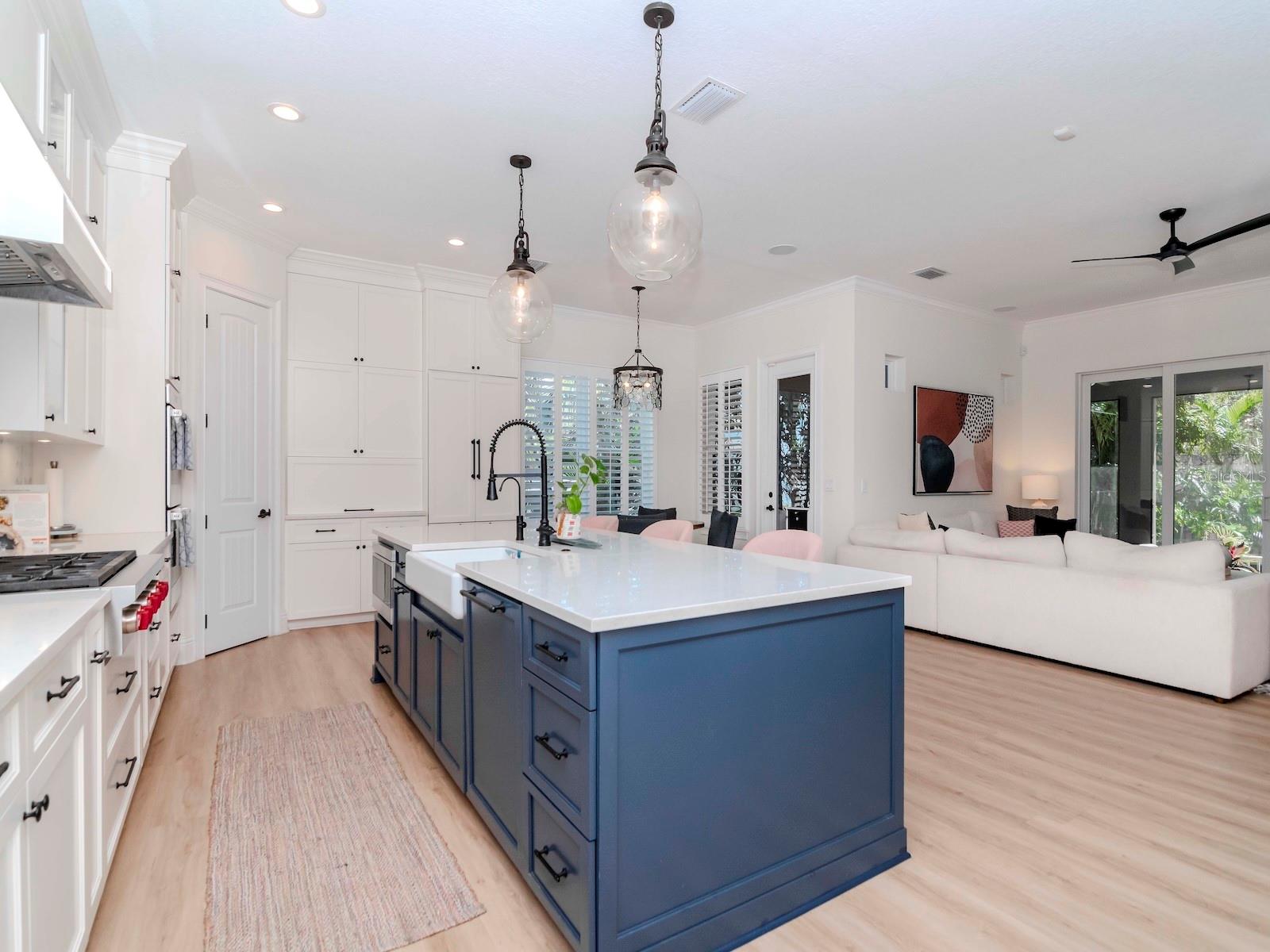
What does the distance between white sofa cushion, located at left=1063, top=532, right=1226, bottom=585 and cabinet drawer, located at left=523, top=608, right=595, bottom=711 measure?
360cm

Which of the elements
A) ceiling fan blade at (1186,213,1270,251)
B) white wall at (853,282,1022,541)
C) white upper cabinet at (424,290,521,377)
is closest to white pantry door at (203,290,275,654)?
white upper cabinet at (424,290,521,377)

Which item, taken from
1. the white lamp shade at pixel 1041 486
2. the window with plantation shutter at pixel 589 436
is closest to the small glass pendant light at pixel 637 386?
the window with plantation shutter at pixel 589 436

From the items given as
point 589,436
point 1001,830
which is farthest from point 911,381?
point 1001,830

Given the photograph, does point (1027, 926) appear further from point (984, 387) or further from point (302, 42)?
point (984, 387)

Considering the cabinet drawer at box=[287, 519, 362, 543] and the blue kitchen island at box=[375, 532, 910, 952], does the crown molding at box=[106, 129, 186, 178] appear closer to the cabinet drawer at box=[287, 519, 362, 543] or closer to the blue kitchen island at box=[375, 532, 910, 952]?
the cabinet drawer at box=[287, 519, 362, 543]

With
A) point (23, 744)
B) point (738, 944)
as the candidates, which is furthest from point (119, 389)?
point (738, 944)

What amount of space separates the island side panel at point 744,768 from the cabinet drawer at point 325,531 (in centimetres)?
416

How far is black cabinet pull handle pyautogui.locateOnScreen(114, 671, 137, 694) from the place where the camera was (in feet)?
6.46

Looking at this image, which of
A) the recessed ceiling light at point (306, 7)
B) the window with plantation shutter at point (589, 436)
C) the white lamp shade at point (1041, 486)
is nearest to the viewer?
the recessed ceiling light at point (306, 7)

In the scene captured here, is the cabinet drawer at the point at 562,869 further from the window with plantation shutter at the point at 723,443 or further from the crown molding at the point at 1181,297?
the crown molding at the point at 1181,297

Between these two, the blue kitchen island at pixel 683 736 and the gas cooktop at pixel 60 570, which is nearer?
the blue kitchen island at pixel 683 736

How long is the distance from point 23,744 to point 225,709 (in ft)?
8.34

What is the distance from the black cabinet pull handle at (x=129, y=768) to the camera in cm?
200

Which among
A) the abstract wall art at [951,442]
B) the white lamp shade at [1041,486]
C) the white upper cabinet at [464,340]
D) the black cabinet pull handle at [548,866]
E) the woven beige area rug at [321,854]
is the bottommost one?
the woven beige area rug at [321,854]
